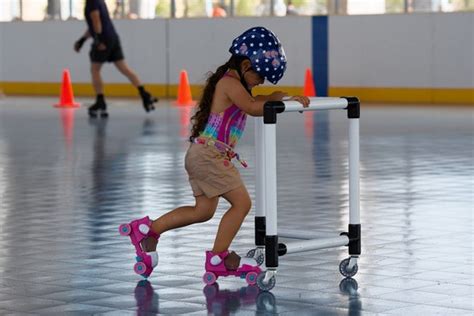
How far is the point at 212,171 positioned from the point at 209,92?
400 mm

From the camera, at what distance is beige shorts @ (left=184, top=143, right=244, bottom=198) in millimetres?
6926

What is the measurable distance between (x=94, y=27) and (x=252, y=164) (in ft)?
25.8

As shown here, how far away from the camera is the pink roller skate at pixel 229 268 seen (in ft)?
22.5

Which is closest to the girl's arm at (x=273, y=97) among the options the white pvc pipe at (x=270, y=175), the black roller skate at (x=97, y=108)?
the white pvc pipe at (x=270, y=175)

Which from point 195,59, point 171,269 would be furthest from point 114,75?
point 171,269

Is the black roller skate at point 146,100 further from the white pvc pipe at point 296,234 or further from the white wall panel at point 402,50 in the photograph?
the white pvc pipe at point 296,234

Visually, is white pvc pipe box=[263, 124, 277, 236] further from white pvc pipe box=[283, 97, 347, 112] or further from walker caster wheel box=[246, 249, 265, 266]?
walker caster wheel box=[246, 249, 265, 266]

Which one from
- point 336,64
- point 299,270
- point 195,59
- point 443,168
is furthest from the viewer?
point 195,59

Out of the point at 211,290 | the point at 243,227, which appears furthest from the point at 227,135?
the point at 243,227

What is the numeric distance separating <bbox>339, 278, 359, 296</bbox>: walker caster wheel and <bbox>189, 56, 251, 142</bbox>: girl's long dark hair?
1.04 metres

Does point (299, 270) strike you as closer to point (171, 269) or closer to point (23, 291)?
point (171, 269)

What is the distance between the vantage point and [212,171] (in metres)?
6.93

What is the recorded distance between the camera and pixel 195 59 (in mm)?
27984

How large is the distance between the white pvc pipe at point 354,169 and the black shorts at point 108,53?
14.1 meters
